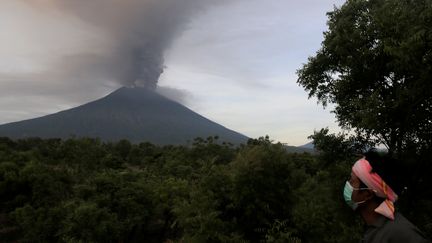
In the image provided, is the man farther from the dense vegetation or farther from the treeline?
the treeline

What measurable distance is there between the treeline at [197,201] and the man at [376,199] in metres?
10.4

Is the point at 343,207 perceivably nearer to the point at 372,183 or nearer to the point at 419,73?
the point at 419,73

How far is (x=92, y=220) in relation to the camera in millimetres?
27391

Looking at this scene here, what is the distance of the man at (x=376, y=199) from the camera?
276cm

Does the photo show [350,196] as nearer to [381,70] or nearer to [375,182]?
[375,182]

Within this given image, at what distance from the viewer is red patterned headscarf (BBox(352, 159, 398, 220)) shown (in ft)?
9.65

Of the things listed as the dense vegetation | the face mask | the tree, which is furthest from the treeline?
the face mask

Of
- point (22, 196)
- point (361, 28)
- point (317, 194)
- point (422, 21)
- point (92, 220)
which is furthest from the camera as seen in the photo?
point (22, 196)

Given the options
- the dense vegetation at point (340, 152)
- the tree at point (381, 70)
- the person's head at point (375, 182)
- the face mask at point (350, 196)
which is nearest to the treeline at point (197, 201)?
the dense vegetation at point (340, 152)

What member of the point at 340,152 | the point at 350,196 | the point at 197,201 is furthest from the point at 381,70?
the point at 350,196

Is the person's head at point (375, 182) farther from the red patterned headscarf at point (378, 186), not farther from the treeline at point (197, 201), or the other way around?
the treeline at point (197, 201)

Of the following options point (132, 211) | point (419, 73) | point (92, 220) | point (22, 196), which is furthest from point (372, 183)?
point (22, 196)

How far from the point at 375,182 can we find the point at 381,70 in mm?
11545

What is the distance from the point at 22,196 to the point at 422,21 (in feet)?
121
